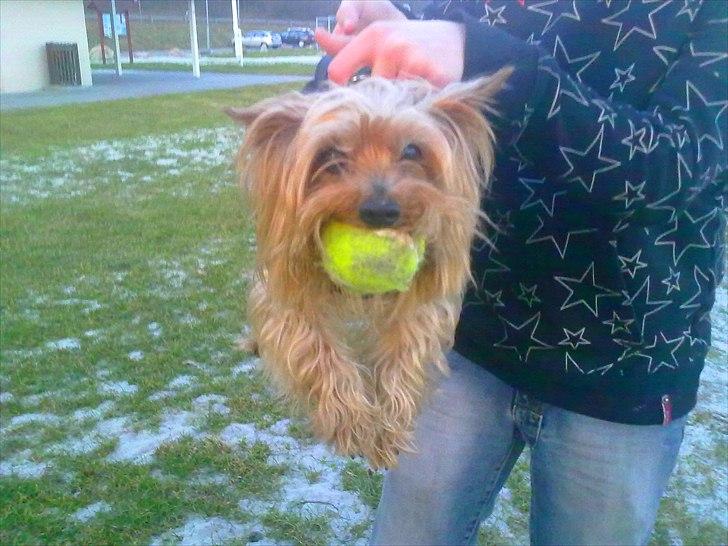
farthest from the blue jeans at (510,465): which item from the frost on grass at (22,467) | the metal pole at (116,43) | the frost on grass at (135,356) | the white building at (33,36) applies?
the metal pole at (116,43)

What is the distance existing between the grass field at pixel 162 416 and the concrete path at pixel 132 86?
982 centimetres

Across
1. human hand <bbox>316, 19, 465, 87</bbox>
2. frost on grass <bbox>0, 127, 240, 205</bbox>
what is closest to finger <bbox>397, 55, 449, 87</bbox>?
human hand <bbox>316, 19, 465, 87</bbox>

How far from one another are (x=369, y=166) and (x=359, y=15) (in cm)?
38

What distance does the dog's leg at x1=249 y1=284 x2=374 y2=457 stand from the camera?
1535 mm

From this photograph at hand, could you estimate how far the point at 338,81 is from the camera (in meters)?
1.39

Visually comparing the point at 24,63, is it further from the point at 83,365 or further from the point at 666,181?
the point at 666,181

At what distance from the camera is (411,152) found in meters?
1.39

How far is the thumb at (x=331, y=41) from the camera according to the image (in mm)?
1489

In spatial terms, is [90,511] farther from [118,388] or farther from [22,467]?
[118,388]

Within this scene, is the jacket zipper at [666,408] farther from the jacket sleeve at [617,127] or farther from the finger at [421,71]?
the finger at [421,71]

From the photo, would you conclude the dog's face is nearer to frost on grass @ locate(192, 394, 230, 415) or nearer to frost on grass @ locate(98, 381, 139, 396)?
frost on grass @ locate(192, 394, 230, 415)

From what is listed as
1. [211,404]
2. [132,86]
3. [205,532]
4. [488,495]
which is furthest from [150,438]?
[132,86]

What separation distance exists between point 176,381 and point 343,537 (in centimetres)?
151

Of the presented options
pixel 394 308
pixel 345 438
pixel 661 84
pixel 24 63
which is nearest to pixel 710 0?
pixel 661 84
